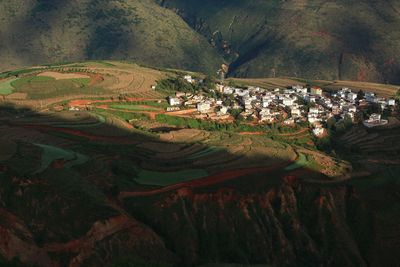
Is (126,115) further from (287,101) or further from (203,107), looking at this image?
(287,101)

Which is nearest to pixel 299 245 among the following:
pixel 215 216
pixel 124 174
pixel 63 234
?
pixel 215 216

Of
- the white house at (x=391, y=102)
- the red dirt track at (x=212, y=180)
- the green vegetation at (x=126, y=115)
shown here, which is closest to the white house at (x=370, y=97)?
the white house at (x=391, y=102)

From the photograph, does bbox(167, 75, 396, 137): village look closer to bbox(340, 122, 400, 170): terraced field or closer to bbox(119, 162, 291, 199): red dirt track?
bbox(340, 122, 400, 170): terraced field

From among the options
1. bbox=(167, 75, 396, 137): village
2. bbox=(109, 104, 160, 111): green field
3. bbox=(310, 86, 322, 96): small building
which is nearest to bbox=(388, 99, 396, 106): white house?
bbox=(167, 75, 396, 137): village

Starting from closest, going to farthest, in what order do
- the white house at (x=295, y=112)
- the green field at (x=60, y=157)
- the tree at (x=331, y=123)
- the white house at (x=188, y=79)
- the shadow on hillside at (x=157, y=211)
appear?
the shadow on hillside at (x=157, y=211), the green field at (x=60, y=157), the tree at (x=331, y=123), the white house at (x=295, y=112), the white house at (x=188, y=79)

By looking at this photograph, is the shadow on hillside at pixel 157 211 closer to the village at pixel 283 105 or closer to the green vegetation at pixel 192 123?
the green vegetation at pixel 192 123

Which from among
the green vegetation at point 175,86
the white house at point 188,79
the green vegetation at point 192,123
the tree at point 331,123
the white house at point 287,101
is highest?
the white house at point 188,79
